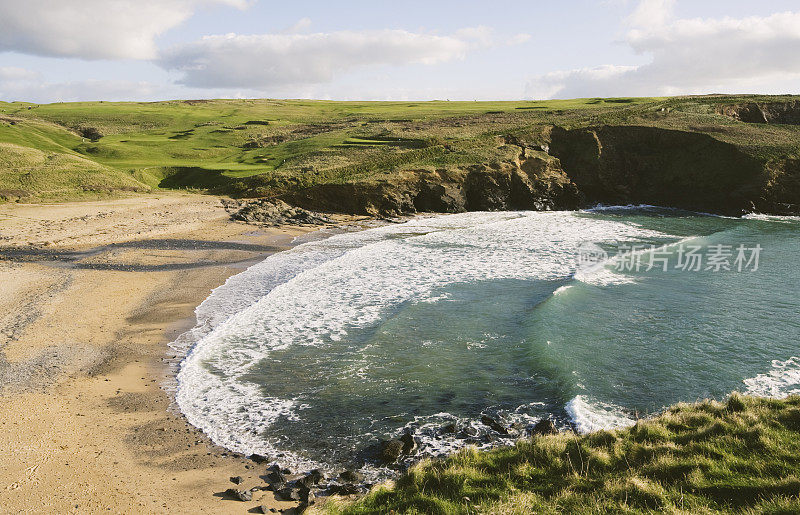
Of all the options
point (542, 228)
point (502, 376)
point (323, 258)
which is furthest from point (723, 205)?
point (502, 376)

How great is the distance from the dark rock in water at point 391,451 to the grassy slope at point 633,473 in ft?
3.32

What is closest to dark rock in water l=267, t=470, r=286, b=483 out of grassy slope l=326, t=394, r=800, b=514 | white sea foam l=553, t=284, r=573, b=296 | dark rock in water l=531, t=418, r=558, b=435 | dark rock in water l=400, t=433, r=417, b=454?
grassy slope l=326, t=394, r=800, b=514

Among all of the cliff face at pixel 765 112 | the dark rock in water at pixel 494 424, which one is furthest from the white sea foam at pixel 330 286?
the cliff face at pixel 765 112

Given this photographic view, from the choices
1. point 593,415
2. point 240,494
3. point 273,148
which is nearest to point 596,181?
point 273,148

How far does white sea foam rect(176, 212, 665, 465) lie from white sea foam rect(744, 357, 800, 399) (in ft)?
31.6

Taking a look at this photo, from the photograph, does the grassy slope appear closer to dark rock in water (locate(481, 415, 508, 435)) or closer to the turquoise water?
dark rock in water (locate(481, 415, 508, 435))

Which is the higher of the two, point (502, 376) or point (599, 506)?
point (599, 506)

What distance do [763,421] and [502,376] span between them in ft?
18.7

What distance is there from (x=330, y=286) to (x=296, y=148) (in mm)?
34986

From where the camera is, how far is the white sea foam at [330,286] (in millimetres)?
12078

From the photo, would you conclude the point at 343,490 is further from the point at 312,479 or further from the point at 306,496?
the point at 312,479

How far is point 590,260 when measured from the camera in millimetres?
25406

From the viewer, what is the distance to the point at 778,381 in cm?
1238

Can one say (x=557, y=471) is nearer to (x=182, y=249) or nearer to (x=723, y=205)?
(x=182, y=249)
